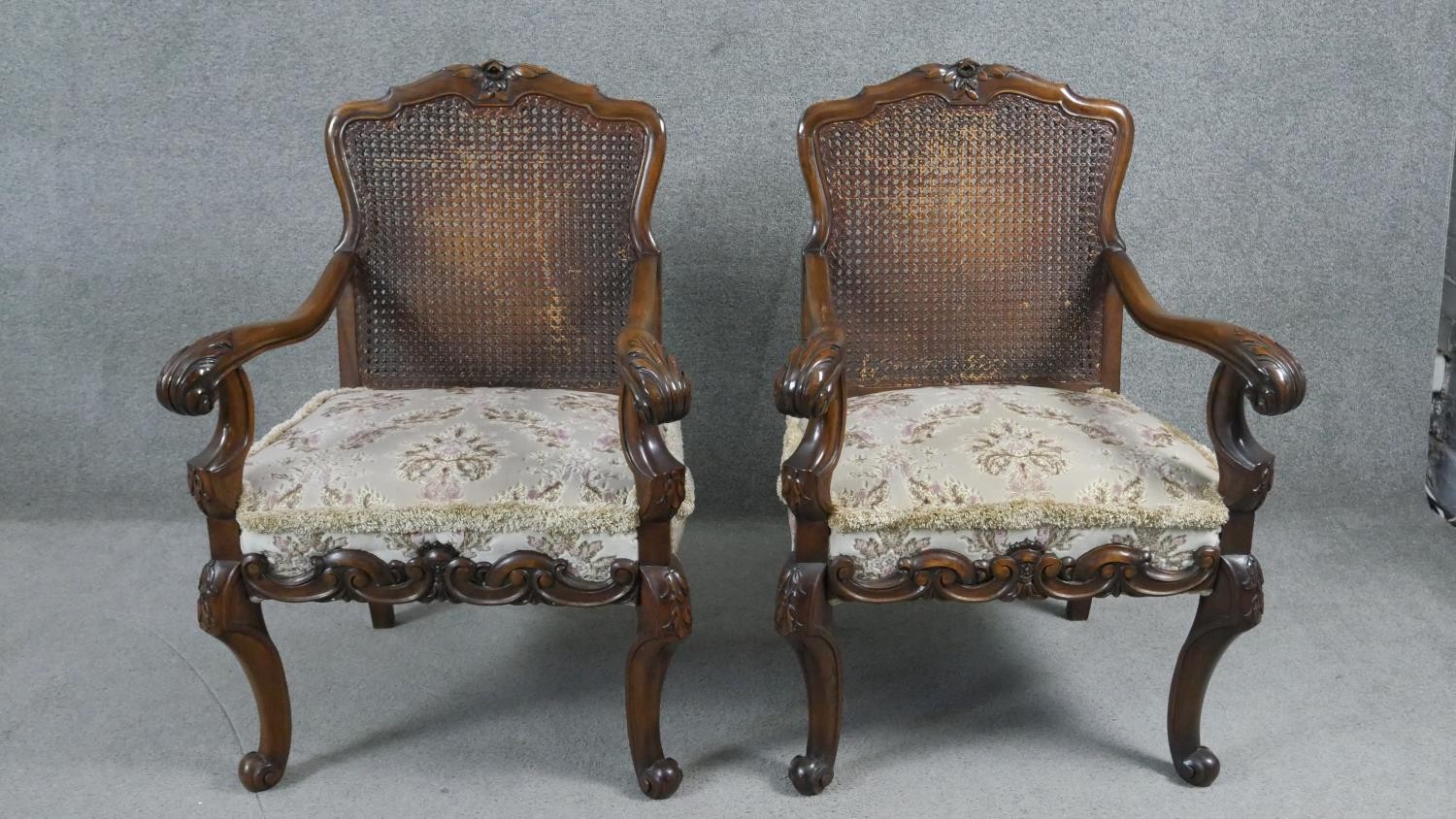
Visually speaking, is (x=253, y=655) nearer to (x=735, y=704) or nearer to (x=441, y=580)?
(x=441, y=580)

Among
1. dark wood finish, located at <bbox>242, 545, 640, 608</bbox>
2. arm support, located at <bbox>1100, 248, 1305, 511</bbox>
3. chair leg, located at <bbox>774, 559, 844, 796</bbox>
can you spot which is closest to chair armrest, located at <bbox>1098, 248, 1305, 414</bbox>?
arm support, located at <bbox>1100, 248, 1305, 511</bbox>

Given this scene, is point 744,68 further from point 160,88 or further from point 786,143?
point 160,88

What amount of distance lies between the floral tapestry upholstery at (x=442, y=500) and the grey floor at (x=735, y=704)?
15.8 inches

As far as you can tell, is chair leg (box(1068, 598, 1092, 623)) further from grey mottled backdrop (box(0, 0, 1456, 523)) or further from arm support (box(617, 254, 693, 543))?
arm support (box(617, 254, 693, 543))

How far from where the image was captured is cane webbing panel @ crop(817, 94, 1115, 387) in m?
2.13

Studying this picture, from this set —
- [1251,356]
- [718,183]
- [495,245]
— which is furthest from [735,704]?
[718,183]

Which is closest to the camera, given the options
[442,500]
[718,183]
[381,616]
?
[442,500]

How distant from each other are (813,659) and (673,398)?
0.47 m

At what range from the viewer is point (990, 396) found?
1.93 metres

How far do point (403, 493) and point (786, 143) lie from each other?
1283 millimetres

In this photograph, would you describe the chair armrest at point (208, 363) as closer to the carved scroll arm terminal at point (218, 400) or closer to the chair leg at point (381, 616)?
the carved scroll arm terminal at point (218, 400)

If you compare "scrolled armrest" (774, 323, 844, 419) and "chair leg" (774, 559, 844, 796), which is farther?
"chair leg" (774, 559, 844, 796)

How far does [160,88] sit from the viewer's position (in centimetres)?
260

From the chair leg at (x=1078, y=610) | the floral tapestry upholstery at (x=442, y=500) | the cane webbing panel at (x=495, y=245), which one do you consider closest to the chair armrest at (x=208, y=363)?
the floral tapestry upholstery at (x=442, y=500)
